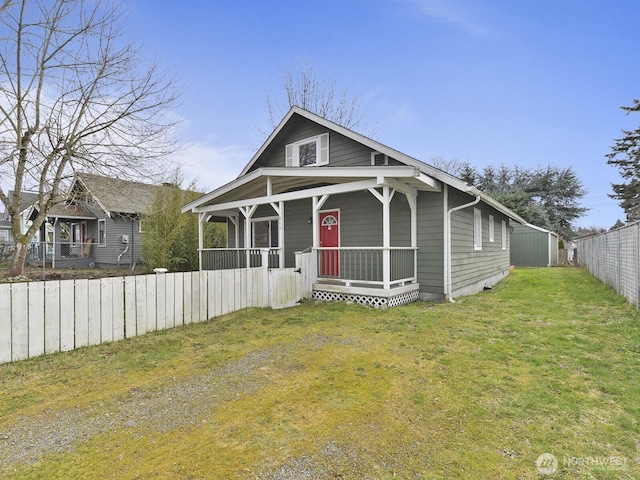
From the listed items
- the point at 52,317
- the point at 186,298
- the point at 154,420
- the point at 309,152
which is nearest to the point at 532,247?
the point at 309,152

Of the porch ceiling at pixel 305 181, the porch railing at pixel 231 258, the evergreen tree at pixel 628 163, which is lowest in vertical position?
the porch railing at pixel 231 258

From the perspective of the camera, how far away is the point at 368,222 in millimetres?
9383

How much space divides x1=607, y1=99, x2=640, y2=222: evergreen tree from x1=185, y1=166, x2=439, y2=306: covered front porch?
28.1m

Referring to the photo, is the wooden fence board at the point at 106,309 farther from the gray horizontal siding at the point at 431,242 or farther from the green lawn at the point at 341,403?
the gray horizontal siding at the point at 431,242

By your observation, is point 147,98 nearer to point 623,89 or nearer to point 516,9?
point 516,9

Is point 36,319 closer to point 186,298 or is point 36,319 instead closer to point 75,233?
point 186,298

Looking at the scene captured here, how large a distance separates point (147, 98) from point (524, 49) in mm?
13052

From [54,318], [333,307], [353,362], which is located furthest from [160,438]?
[333,307]

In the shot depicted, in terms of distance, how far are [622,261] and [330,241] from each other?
7.33m

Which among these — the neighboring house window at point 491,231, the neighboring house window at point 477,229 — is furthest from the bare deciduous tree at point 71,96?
the neighboring house window at point 491,231

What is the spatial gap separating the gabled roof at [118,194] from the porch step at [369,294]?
311 inches

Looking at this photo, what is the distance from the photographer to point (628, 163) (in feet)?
86.2

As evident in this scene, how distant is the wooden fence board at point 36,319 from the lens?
4.20 m

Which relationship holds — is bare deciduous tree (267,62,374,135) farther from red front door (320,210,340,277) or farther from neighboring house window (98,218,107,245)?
neighboring house window (98,218,107,245)
